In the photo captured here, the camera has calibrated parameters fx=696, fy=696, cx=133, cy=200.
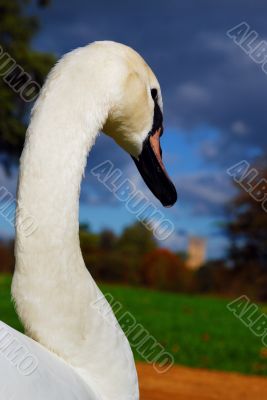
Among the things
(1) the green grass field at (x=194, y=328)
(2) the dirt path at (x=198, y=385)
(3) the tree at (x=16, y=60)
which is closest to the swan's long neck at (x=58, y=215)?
(2) the dirt path at (x=198, y=385)

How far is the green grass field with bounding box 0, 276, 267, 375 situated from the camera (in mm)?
6254

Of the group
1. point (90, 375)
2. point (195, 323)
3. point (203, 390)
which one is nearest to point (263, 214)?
point (195, 323)

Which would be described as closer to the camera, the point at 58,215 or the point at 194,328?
the point at 58,215

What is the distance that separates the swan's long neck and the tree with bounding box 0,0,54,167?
1027 cm

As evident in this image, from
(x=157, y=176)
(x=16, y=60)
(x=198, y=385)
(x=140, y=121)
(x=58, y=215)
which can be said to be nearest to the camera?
(x=58, y=215)

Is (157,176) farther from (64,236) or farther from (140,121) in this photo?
(64,236)

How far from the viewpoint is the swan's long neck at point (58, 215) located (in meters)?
1.70

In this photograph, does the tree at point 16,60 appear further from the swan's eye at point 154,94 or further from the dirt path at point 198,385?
the swan's eye at point 154,94

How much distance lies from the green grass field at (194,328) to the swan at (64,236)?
432 centimetres

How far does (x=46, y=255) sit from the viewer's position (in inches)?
67.2

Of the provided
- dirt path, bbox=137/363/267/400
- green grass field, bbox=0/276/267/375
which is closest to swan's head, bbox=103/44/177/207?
dirt path, bbox=137/363/267/400

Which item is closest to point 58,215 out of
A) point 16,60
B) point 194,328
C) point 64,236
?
point 64,236

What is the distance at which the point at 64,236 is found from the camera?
1719 millimetres

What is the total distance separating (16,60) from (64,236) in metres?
10.8
